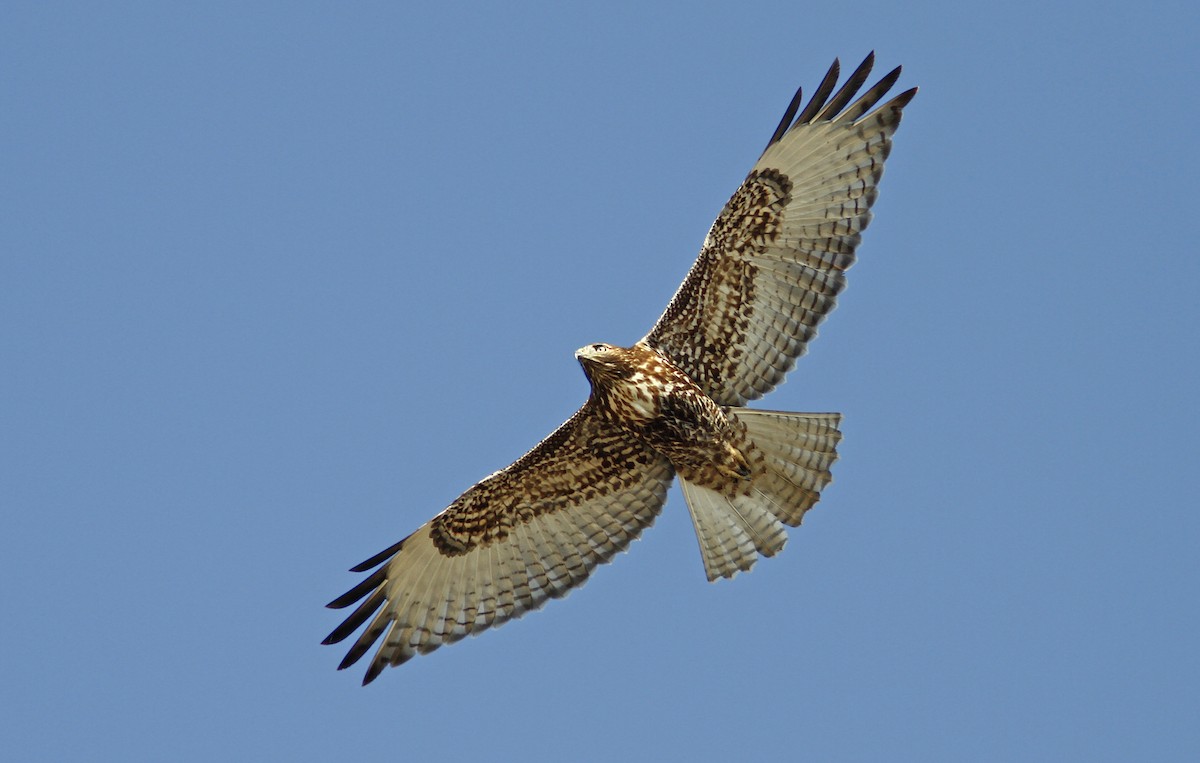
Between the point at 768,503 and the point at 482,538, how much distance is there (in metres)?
2.26

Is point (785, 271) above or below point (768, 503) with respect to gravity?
above

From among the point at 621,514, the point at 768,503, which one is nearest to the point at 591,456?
the point at 621,514

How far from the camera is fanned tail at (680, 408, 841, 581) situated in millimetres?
13141

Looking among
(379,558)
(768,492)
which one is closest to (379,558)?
(379,558)

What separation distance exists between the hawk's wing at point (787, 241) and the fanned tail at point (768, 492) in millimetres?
395

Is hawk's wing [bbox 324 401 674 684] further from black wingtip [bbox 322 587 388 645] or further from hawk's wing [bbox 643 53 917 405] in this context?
hawk's wing [bbox 643 53 917 405]

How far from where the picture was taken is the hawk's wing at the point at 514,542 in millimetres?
13539

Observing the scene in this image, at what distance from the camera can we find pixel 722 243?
43.5 ft

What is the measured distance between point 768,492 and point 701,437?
69 centimetres

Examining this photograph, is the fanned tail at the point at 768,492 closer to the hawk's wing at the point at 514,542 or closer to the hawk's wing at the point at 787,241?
the hawk's wing at the point at 787,241

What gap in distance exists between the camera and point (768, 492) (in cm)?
1331

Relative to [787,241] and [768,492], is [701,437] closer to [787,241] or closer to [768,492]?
[768,492]

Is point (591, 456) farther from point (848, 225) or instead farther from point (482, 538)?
point (848, 225)

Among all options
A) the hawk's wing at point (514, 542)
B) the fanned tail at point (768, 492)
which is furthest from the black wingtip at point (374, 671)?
the fanned tail at point (768, 492)
